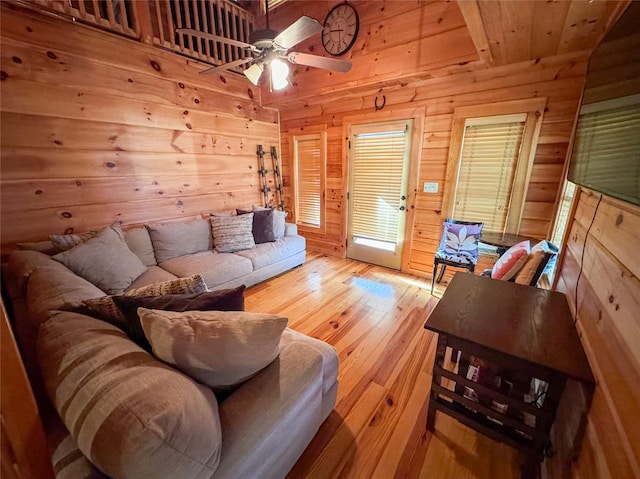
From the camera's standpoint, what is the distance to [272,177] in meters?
4.29

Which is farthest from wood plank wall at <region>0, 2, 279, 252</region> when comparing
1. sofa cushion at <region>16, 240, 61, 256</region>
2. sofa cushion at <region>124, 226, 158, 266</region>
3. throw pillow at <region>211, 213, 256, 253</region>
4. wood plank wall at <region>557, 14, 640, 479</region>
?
wood plank wall at <region>557, 14, 640, 479</region>

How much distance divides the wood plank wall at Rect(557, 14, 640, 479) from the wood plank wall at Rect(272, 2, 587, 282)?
→ 1155 mm

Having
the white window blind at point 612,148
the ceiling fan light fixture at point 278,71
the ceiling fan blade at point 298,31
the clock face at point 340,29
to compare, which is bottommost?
the white window blind at point 612,148

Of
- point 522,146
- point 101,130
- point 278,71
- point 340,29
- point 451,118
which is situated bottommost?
point 522,146

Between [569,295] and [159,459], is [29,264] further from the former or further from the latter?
[569,295]

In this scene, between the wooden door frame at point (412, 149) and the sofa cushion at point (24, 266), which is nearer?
the sofa cushion at point (24, 266)

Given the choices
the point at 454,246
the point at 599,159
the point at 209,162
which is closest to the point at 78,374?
the point at 599,159

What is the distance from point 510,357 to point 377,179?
2746 mm

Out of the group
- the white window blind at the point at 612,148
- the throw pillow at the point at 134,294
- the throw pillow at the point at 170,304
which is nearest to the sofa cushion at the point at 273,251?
the throw pillow at the point at 134,294

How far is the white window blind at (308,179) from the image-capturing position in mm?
4039

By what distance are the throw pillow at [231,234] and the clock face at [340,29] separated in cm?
225

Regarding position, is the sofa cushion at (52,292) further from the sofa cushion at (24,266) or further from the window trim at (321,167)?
the window trim at (321,167)

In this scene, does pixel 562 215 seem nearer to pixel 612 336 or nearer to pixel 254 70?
pixel 612 336

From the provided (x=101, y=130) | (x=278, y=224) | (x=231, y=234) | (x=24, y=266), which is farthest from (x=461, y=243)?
(x=101, y=130)
